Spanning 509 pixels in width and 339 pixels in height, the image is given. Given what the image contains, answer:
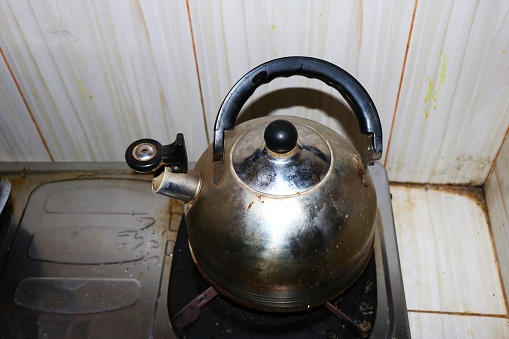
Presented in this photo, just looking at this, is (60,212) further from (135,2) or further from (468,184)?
(468,184)

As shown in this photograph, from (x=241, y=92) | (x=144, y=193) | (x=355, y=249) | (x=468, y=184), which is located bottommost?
(x=468, y=184)

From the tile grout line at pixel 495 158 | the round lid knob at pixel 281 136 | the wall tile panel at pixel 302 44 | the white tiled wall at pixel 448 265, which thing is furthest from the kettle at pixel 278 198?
the tile grout line at pixel 495 158

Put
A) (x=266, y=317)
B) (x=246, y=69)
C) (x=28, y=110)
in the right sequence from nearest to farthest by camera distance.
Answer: (x=266, y=317), (x=246, y=69), (x=28, y=110)

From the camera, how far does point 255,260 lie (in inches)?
25.7

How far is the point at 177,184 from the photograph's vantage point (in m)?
0.68

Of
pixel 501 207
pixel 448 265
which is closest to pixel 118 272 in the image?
pixel 448 265

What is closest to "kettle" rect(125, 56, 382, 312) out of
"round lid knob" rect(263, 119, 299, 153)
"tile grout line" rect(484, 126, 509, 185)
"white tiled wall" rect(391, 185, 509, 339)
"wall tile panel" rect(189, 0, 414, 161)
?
"round lid knob" rect(263, 119, 299, 153)

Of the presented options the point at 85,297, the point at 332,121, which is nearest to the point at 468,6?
the point at 332,121

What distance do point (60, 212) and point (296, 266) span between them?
0.49m

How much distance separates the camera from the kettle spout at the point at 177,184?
68cm

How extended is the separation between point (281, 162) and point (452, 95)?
420mm

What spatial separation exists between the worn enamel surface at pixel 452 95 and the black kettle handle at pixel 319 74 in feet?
0.68

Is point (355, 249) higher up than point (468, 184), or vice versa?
point (355, 249)

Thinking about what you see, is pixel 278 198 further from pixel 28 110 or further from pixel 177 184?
pixel 28 110
